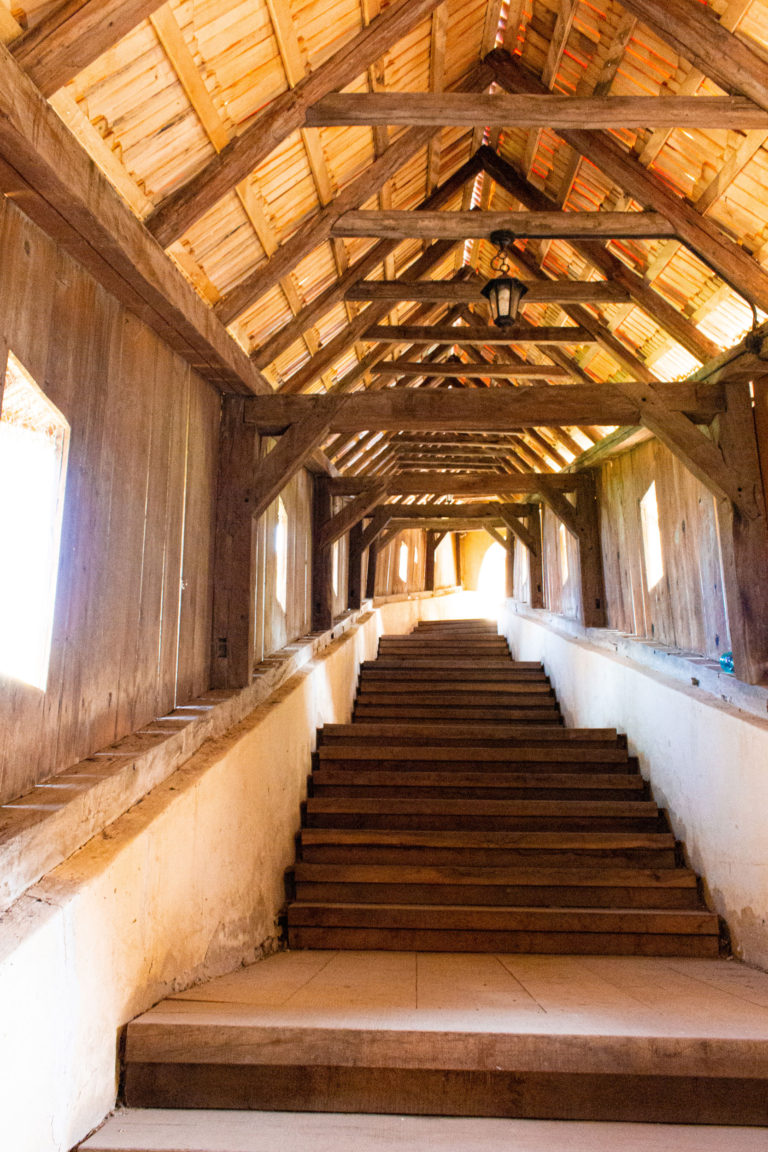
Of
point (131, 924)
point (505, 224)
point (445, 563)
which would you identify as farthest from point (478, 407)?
point (445, 563)

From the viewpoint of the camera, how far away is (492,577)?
20.3 meters

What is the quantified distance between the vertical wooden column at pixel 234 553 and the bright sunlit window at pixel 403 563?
10011 millimetres

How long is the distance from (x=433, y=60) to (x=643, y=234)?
60.1 inches

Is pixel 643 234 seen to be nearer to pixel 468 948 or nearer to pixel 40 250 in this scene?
pixel 40 250

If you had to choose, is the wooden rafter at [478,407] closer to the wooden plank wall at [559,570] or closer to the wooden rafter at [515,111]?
the wooden rafter at [515,111]

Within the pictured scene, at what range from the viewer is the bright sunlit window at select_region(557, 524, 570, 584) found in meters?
8.50

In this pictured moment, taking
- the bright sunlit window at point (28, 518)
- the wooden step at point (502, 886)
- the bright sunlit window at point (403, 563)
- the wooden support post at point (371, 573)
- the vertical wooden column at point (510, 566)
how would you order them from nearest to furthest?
the bright sunlit window at point (28, 518)
the wooden step at point (502, 886)
the wooden support post at point (371, 573)
the vertical wooden column at point (510, 566)
the bright sunlit window at point (403, 563)

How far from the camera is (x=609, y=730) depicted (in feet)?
17.6

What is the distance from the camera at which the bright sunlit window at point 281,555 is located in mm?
5477

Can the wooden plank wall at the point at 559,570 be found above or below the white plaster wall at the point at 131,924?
above

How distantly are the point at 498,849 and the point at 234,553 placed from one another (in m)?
2.39

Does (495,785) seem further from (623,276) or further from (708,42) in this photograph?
(708,42)

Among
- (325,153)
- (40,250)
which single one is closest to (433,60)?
(325,153)

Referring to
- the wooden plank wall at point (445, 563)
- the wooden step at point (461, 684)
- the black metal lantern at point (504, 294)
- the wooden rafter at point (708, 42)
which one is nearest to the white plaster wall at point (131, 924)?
the black metal lantern at point (504, 294)
